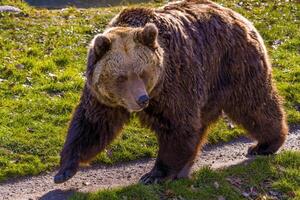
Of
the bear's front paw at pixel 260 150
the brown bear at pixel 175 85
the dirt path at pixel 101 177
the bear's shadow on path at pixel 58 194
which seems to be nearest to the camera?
the brown bear at pixel 175 85

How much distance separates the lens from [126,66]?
20.0 ft

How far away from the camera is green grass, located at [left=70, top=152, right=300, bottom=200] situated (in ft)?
22.7

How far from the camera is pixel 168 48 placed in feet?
22.5

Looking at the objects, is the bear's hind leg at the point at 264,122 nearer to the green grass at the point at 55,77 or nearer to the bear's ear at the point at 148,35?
the green grass at the point at 55,77

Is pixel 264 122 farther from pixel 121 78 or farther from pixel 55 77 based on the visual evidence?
pixel 55 77

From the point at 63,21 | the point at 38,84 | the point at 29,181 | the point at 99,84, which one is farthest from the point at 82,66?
the point at 99,84

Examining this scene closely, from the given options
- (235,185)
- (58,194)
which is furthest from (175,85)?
(58,194)

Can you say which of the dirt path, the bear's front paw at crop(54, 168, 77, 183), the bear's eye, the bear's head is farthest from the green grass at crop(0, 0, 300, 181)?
the bear's eye

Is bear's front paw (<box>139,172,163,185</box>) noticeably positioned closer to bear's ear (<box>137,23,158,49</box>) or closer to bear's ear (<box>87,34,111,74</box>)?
bear's ear (<box>87,34,111,74</box>)

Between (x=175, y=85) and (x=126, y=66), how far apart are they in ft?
3.05

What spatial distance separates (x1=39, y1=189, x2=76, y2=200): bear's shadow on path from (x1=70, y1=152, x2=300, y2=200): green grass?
20 cm

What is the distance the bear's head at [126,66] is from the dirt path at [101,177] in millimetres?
1413

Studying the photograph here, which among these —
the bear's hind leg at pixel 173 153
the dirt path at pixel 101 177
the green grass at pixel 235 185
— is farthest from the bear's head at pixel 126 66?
the dirt path at pixel 101 177

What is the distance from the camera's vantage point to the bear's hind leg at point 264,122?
313 inches
